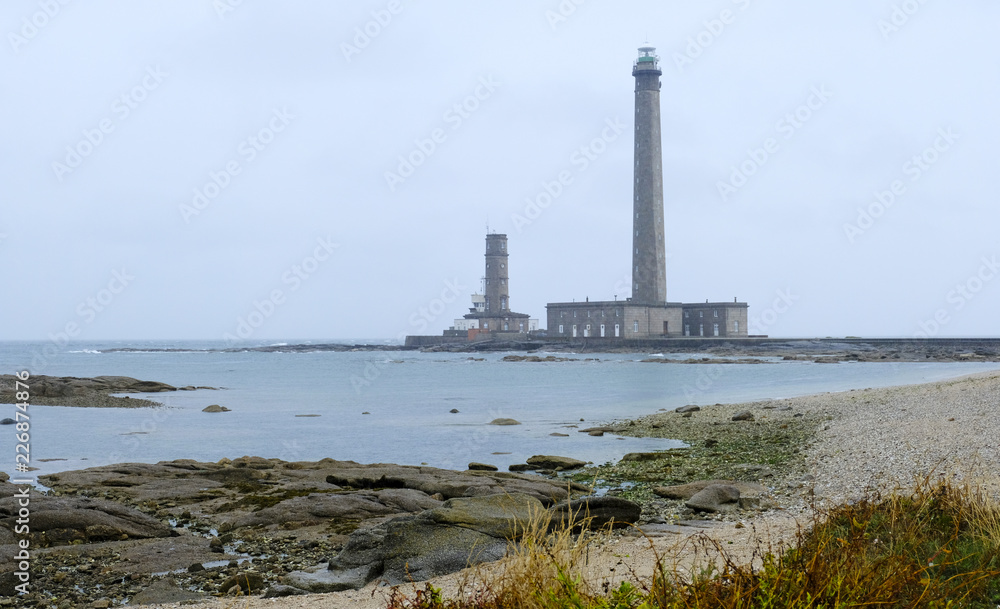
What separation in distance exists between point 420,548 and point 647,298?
7136 cm

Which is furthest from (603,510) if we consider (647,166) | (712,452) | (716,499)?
(647,166)

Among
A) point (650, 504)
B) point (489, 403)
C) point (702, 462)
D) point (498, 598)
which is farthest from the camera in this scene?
point (489, 403)

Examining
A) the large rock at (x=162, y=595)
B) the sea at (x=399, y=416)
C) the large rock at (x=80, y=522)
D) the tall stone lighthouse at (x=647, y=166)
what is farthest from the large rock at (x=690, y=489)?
the tall stone lighthouse at (x=647, y=166)

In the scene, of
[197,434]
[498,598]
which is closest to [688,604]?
[498,598]

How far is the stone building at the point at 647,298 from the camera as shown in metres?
71.7

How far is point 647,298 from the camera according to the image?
77.4m

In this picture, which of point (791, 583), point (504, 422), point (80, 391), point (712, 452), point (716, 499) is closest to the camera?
point (791, 583)

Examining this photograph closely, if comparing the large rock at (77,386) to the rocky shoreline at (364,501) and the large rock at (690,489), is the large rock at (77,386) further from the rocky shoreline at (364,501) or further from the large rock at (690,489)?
the large rock at (690,489)

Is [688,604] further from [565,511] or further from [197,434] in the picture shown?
[197,434]

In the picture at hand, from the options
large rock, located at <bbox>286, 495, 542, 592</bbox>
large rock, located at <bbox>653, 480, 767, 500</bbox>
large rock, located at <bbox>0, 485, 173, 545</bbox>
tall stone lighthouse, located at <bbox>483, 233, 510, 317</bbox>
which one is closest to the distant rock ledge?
large rock, located at <bbox>0, 485, 173, 545</bbox>

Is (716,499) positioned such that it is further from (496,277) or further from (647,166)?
(496,277)

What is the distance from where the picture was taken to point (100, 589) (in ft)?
23.8

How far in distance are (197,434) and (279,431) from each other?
2157 millimetres

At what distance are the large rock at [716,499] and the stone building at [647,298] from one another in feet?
206
